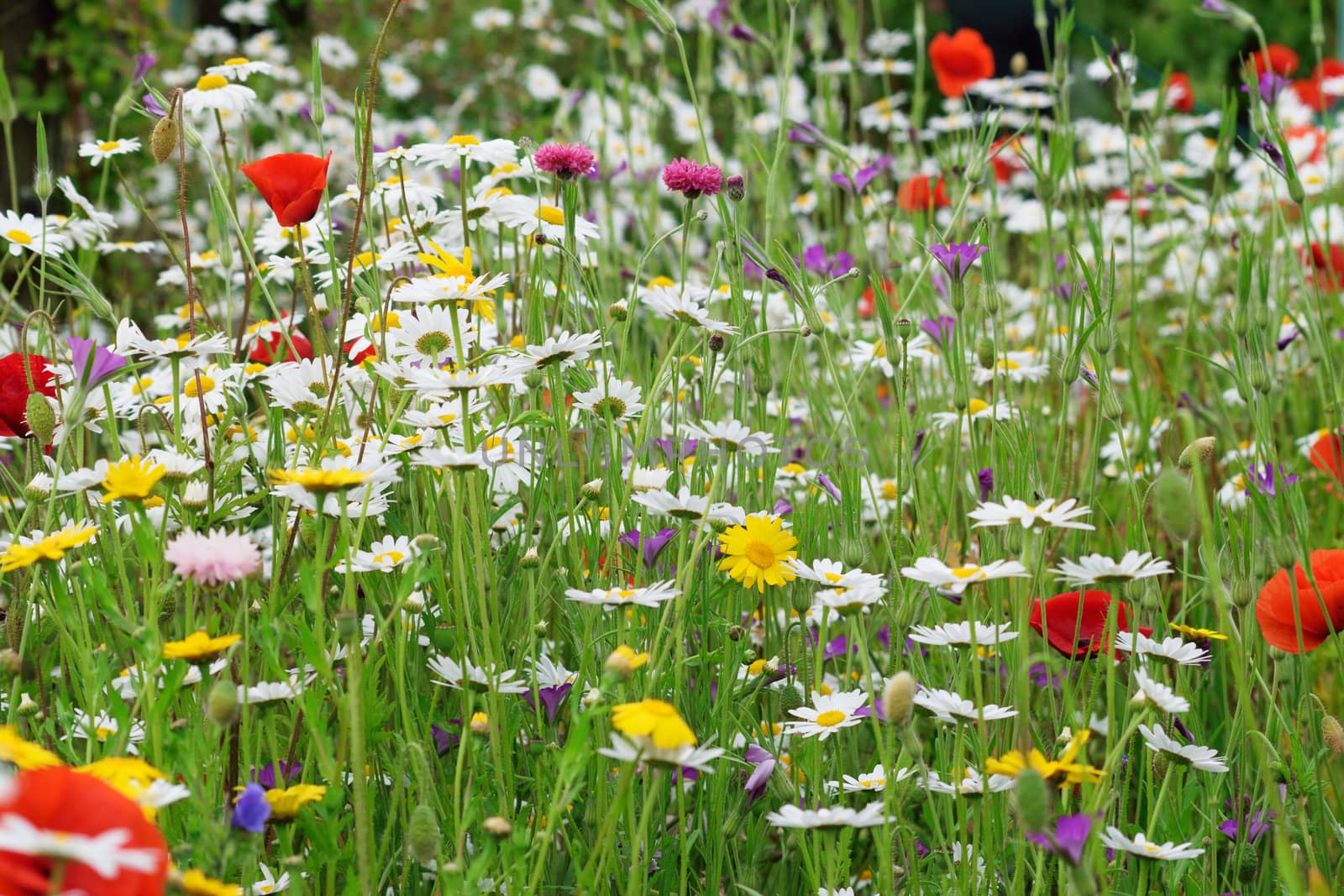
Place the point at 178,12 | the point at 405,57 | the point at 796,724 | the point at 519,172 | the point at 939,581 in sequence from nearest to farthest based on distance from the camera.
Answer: the point at 939,581, the point at 796,724, the point at 519,172, the point at 405,57, the point at 178,12

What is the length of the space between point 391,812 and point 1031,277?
1.86 meters

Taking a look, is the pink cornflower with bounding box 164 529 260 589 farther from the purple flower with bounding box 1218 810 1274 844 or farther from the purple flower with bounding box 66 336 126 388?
the purple flower with bounding box 1218 810 1274 844

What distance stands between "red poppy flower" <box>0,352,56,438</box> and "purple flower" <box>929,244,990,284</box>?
67cm

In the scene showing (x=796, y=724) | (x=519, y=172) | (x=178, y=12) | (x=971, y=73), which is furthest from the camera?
(x=178, y=12)

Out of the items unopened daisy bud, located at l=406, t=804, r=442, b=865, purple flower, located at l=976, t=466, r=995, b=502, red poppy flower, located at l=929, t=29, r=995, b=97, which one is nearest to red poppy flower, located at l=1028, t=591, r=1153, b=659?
purple flower, located at l=976, t=466, r=995, b=502

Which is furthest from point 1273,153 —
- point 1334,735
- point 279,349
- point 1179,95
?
point 1179,95

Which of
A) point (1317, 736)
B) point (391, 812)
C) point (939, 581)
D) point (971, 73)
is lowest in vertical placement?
point (1317, 736)

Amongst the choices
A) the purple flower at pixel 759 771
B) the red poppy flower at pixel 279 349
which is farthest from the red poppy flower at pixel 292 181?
the purple flower at pixel 759 771

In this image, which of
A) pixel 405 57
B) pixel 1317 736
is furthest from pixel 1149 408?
pixel 405 57

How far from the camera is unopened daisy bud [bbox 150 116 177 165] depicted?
3.04ft

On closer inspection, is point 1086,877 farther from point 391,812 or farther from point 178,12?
point 178,12

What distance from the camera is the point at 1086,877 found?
558 mm

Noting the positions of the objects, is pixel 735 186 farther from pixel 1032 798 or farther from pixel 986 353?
pixel 1032 798

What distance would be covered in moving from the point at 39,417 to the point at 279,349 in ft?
1.25
